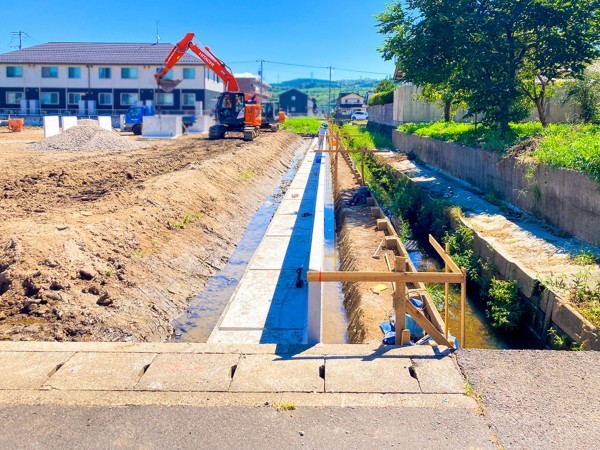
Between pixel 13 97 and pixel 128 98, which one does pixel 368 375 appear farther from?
pixel 13 97

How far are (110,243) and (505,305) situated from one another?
6.23m

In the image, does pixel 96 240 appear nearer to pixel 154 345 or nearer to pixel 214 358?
→ pixel 154 345

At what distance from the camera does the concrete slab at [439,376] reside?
191 inches

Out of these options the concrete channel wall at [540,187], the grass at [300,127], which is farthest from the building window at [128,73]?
the concrete channel wall at [540,187]

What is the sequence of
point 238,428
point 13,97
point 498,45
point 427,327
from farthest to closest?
point 13,97 < point 498,45 < point 427,327 < point 238,428

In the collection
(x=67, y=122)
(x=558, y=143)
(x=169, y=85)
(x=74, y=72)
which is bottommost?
(x=558, y=143)

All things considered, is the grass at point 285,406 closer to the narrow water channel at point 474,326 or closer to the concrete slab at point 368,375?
the concrete slab at point 368,375

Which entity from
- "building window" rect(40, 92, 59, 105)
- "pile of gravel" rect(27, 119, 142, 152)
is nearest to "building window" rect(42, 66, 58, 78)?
"building window" rect(40, 92, 59, 105)

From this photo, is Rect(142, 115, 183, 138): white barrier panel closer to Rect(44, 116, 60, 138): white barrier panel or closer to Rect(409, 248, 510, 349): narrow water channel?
Rect(44, 116, 60, 138): white barrier panel

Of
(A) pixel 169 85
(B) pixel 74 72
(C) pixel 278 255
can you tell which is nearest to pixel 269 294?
(C) pixel 278 255

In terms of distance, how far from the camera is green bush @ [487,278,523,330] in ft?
27.5

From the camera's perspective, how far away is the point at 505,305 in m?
8.59

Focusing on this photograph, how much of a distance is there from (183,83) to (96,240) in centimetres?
4900

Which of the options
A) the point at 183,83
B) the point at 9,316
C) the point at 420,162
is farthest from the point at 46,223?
the point at 183,83
